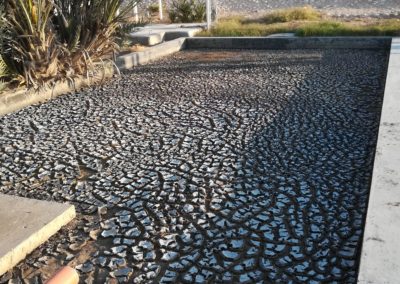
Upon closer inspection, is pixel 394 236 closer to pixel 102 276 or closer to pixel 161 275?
pixel 161 275

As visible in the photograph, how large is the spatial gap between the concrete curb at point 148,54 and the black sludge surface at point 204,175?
3.76 feet

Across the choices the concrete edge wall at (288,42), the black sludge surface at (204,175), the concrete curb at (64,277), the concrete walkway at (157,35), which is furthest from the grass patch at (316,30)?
the concrete curb at (64,277)

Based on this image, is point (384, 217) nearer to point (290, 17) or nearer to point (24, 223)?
point (24, 223)

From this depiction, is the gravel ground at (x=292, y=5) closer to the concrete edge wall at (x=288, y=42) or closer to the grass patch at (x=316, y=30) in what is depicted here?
the grass patch at (x=316, y=30)

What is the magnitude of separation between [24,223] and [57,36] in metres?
3.23

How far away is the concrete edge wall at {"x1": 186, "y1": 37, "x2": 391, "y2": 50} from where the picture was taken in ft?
23.5

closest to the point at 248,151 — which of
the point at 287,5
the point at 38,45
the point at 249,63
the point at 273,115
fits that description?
the point at 273,115

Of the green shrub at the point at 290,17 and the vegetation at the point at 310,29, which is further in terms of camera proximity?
the green shrub at the point at 290,17

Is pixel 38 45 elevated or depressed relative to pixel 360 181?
elevated

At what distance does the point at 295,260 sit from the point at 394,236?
438 mm

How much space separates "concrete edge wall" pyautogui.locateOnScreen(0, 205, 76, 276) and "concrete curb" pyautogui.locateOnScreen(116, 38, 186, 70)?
4.13 m

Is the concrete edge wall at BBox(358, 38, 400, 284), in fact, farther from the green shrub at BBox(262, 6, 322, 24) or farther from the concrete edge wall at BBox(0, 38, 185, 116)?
the green shrub at BBox(262, 6, 322, 24)

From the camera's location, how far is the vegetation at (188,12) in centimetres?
1060

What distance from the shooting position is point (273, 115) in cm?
400
